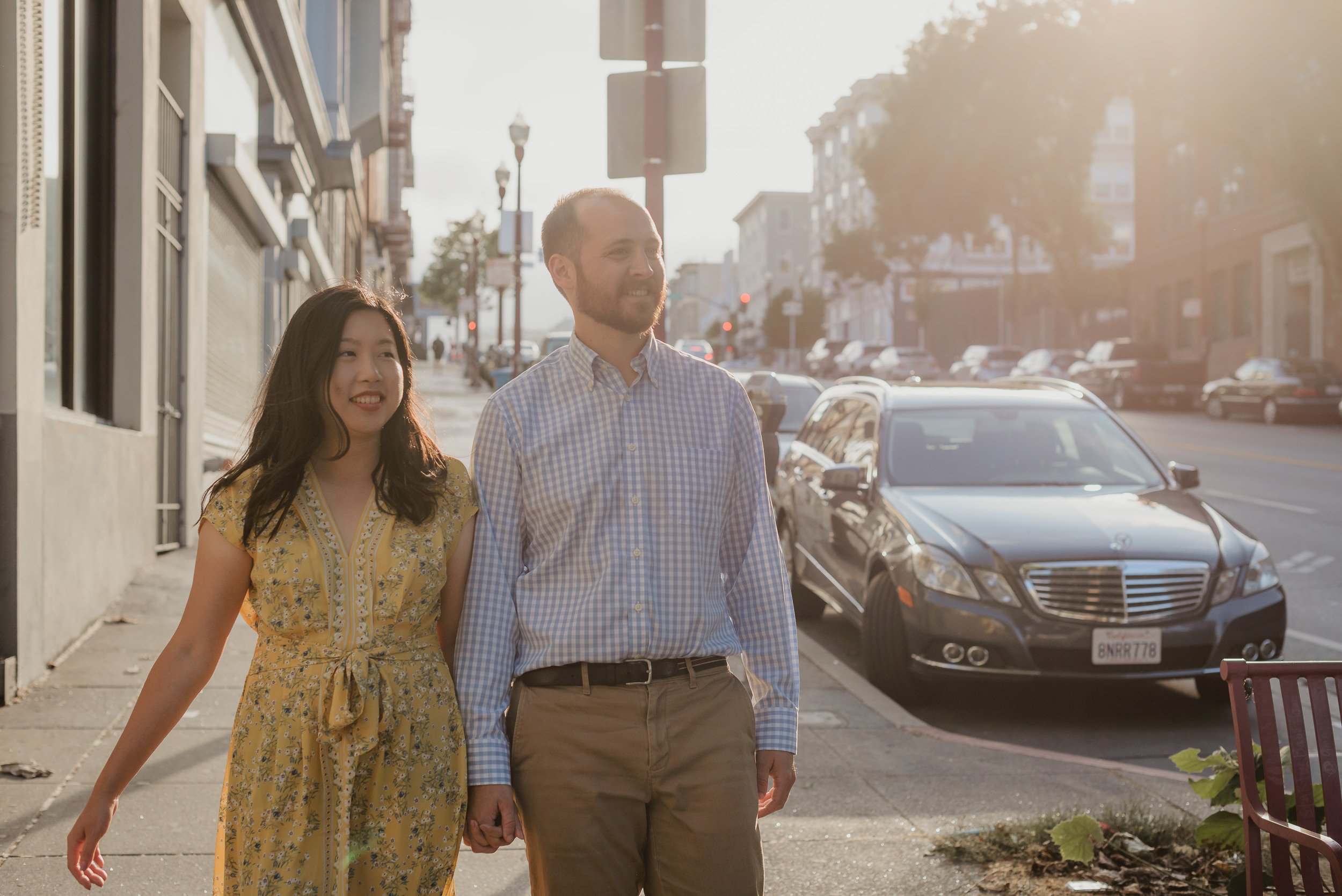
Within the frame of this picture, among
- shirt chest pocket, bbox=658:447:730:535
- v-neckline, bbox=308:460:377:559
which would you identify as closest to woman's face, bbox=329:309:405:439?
v-neckline, bbox=308:460:377:559

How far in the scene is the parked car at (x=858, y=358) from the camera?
53.7 meters

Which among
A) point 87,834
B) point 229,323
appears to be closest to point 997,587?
point 87,834

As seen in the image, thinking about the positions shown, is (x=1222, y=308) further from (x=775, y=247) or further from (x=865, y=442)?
(x=775, y=247)

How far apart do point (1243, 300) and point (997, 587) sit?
1638 inches

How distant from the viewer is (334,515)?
2.84m

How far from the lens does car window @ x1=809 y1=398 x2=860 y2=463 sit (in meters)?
9.45

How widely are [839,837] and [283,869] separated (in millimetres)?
2655

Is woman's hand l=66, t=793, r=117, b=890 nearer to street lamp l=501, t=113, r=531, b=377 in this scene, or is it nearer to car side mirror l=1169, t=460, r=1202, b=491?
car side mirror l=1169, t=460, r=1202, b=491

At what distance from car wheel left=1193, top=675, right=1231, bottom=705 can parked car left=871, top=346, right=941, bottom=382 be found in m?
40.7

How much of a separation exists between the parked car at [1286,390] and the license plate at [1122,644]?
25.2 m

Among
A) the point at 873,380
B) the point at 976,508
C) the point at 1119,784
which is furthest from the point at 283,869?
the point at 873,380

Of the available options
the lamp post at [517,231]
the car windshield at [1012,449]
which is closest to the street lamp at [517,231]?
the lamp post at [517,231]

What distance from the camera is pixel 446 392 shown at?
141ft

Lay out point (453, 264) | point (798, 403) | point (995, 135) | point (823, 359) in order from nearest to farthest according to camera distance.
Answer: point (798, 403), point (995, 135), point (823, 359), point (453, 264)
